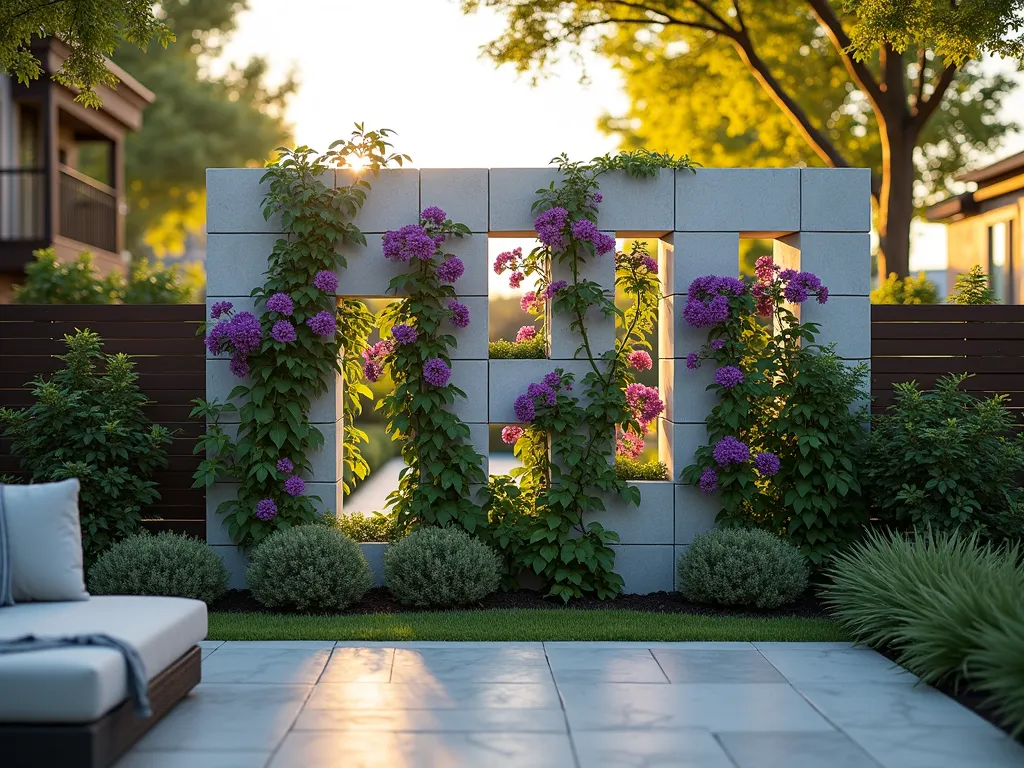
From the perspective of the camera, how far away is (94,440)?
707 centimetres

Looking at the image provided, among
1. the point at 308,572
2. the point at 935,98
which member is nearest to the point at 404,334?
the point at 308,572

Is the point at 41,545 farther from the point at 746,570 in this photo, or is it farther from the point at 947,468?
the point at 947,468

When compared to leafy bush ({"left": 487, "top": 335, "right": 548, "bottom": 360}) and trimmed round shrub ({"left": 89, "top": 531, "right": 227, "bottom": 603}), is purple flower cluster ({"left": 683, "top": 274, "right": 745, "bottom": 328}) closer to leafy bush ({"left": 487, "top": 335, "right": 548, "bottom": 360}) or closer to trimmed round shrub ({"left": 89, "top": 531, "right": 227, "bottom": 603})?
leafy bush ({"left": 487, "top": 335, "right": 548, "bottom": 360})

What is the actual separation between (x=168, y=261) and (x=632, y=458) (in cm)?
3482

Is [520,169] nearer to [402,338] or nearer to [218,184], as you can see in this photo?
[402,338]

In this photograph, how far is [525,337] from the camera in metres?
7.78

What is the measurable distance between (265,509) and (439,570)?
129 cm

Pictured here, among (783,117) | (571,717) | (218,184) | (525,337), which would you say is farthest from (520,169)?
(783,117)

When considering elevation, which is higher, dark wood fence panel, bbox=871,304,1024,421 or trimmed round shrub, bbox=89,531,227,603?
dark wood fence panel, bbox=871,304,1024,421

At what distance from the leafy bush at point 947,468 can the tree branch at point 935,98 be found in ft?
22.1

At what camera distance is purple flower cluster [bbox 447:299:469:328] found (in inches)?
281

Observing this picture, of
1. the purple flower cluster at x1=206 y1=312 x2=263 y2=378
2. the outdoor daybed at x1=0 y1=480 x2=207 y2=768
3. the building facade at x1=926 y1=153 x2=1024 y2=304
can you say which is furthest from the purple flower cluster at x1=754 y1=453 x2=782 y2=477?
the building facade at x1=926 y1=153 x2=1024 y2=304

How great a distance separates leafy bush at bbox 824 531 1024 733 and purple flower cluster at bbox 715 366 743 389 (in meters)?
1.35

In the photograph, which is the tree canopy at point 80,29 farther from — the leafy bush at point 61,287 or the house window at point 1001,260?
the house window at point 1001,260
